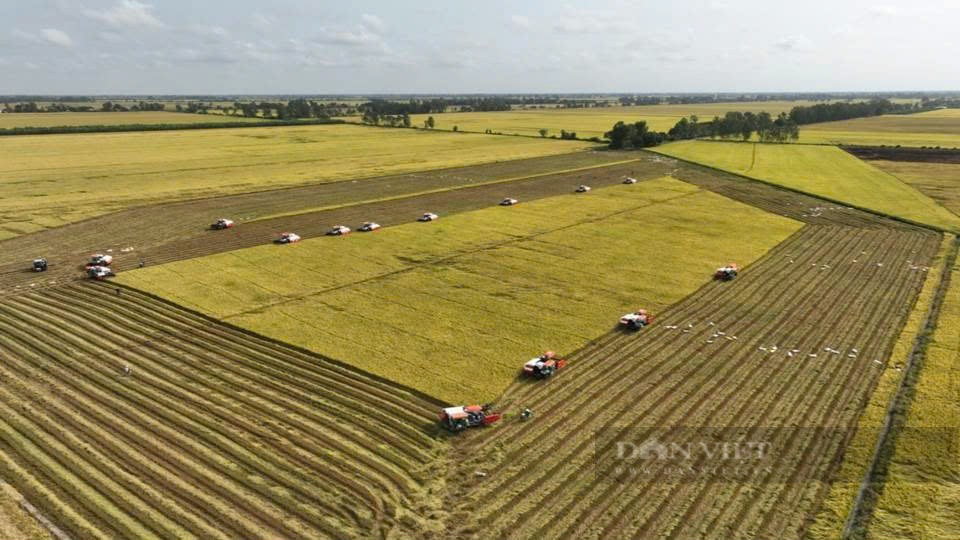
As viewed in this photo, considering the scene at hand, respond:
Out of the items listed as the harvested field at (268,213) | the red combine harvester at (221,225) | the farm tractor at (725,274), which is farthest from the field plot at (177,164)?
the farm tractor at (725,274)

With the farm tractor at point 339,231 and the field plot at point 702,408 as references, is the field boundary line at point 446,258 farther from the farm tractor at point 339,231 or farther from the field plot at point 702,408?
the field plot at point 702,408

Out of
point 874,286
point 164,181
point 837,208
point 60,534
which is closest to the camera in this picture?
point 60,534

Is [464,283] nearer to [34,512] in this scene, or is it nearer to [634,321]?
[634,321]

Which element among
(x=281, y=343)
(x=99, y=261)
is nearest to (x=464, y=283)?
(x=281, y=343)

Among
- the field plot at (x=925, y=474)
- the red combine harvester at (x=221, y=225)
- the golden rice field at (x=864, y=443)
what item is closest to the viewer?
the field plot at (x=925, y=474)

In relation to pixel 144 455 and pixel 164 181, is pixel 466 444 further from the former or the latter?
pixel 164 181

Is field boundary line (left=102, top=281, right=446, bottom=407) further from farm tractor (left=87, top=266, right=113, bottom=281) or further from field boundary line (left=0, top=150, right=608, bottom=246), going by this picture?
field boundary line (left=0, top=150, right=608, bottom=246)

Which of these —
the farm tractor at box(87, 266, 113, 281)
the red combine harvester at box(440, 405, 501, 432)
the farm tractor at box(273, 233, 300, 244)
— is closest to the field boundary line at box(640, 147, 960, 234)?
the red combine harvester at box(440, 405, 501, 432)

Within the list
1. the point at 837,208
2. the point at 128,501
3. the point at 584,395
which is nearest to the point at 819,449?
the point at 584,395
